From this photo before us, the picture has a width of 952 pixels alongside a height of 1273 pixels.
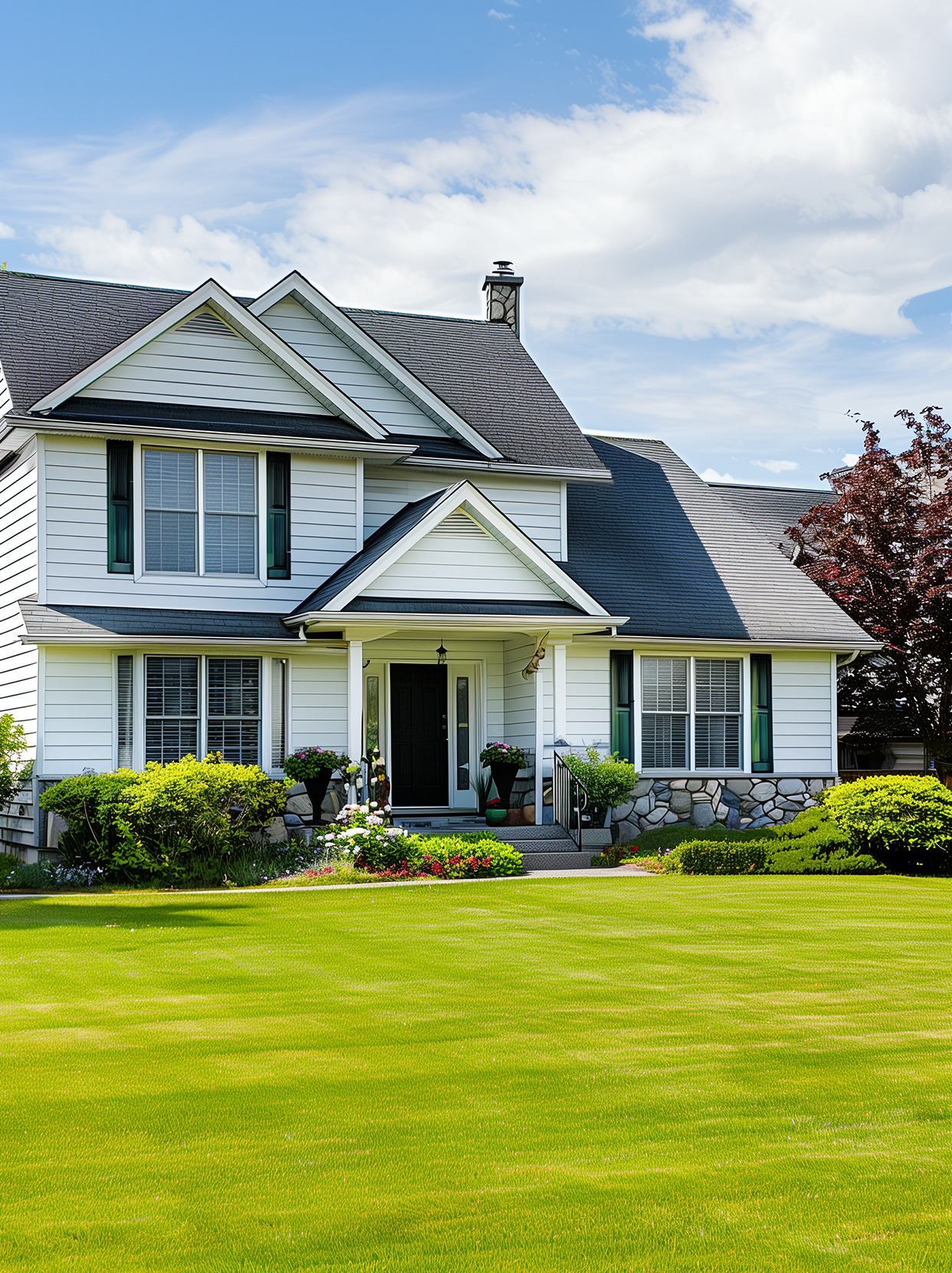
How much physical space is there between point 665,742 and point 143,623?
8772 mm

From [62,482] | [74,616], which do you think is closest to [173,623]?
[74,616]

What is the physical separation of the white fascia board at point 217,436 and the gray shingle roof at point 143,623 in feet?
Answer: 8.05

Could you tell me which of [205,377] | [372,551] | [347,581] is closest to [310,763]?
[347,581]

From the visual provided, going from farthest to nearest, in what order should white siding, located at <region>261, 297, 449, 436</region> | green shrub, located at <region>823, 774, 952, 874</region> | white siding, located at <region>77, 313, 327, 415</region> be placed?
1. white siding, located at <region>261, 297, 449, 436</region>
2. white siding, located at <region>77, 313, 327, 415</region>
3. green shrub, located at <region>823, 774, 952, 874</region>

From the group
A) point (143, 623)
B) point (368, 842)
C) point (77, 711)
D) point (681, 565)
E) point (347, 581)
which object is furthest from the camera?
point (681, 565)

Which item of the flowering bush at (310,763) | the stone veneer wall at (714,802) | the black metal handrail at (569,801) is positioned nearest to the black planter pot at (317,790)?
the flowering bush at (310,763)

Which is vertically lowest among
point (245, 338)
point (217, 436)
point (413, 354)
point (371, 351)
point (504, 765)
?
point (504, 765)

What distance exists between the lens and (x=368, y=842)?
15.6m

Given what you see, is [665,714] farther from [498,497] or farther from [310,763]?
[310,763]

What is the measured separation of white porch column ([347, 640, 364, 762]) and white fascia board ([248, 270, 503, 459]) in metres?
4.62

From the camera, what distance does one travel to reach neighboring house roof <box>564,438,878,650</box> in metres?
20.2

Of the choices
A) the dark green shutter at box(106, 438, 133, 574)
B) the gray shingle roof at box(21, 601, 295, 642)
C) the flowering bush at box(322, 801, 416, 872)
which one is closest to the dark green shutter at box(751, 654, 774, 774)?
the flowering bush at box(322, 801, 416, 872)

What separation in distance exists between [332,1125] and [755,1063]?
2422 mm

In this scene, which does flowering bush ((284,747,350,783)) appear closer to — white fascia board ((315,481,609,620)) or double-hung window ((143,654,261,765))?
double-hung window ((143,654,261,765))
